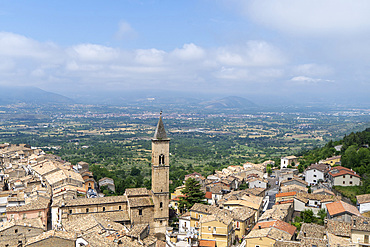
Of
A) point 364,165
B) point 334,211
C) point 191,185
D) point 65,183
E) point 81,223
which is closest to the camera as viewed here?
point 81,223

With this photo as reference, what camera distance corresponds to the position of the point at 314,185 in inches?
1598

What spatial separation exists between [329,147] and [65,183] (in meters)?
44.0

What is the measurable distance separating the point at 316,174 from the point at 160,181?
23044 mm

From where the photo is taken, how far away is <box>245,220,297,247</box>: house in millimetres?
22797

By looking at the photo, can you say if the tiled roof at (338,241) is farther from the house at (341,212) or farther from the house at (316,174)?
the house at (316,174)

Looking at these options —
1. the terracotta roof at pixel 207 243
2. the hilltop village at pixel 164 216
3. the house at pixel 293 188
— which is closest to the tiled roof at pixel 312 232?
the hilltop village at pixel 164 216

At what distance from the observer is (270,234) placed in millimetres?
23156

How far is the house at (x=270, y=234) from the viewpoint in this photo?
A: 22.8 meters

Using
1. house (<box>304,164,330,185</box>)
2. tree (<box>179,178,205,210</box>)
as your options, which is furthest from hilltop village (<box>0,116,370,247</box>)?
house (<box>304,164,330,185</box>)

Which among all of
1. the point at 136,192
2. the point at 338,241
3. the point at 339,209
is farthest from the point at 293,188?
the point at 136,192

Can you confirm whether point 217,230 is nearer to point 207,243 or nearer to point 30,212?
point 207,243

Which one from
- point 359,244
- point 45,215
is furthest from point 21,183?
point 359,244

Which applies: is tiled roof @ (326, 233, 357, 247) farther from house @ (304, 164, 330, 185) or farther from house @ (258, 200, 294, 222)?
house @ (304, 164, 330, 185)

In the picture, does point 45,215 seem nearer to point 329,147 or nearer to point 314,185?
point 314,185
